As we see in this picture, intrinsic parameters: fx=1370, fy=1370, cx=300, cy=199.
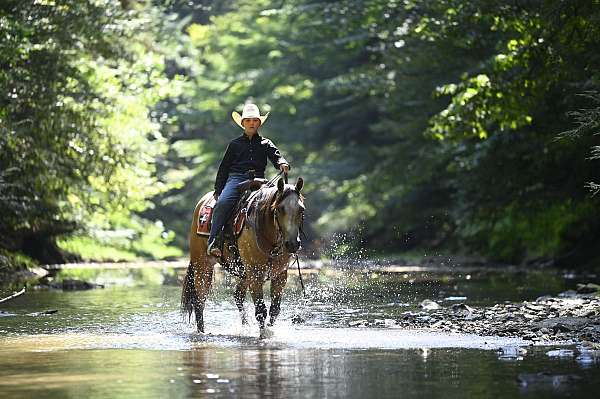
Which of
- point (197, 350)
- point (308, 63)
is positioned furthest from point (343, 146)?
point (197, 350)

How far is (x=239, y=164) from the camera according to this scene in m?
16.5

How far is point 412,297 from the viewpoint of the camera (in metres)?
22.1

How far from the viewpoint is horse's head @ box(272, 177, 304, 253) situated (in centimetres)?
1485

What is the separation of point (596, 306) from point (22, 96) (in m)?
15.1

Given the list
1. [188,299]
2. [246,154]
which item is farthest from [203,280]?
[246,154]

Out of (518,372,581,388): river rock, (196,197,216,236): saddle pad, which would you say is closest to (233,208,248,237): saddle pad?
(196,197,216,236): saddle pad

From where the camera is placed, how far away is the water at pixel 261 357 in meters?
10.3

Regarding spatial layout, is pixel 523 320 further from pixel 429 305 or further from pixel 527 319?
pixel 429 305

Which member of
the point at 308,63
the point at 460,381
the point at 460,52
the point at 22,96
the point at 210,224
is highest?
the point at 308,63

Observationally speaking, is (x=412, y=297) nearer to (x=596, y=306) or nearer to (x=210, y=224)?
(x=596, y=306)

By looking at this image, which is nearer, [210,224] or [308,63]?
[210,224]

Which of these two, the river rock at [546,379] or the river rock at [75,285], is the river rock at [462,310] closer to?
the river rock at [546,379]

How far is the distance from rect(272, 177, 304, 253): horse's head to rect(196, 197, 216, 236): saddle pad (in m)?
1.86

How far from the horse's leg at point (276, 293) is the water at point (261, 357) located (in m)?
0.18
